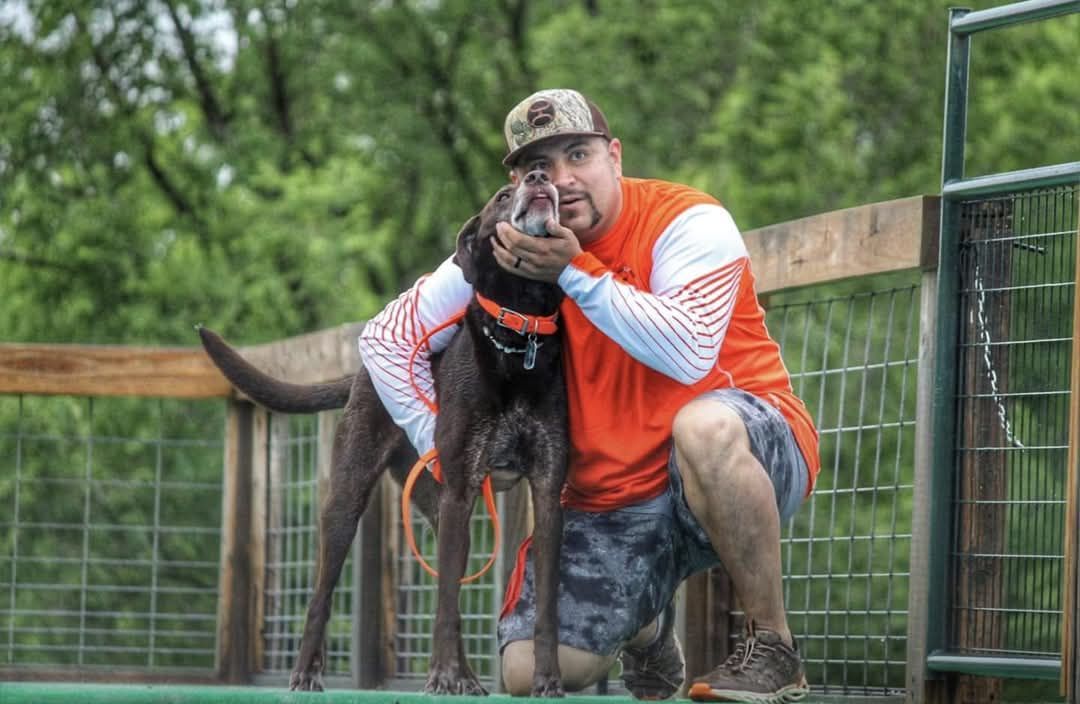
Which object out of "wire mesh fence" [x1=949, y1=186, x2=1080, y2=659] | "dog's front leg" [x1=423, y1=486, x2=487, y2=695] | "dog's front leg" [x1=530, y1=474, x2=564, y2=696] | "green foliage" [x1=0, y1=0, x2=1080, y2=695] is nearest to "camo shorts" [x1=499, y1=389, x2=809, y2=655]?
"dog's front leg" [x1=530, y1=474, x2=564, y2=696]

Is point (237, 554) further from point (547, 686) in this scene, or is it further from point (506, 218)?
point (506, 218)

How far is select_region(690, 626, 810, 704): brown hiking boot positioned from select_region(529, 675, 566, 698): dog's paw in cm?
30

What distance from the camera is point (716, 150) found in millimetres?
13383

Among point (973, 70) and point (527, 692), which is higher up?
point (973, 70)

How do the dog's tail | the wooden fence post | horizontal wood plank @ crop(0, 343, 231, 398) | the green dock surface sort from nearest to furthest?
the green dock surface → the dog's tail → horizontal wood plank @ crop(0, 343, 231, 398) → the wooden fence post

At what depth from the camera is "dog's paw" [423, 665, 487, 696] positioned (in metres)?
3.43

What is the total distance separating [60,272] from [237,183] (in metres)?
1.68

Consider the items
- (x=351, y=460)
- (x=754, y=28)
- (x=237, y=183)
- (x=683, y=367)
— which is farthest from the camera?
(x=754, y=28)

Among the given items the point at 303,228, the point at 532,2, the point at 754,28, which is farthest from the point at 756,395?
the point at 532,2

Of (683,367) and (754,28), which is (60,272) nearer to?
(754,28)

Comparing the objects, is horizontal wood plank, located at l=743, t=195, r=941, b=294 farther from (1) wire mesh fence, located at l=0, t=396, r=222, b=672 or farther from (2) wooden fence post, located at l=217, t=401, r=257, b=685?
(1) wire mesh fence, located at l=0, t=396, r=222, b=672

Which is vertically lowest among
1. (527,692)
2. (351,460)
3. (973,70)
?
(527,692)

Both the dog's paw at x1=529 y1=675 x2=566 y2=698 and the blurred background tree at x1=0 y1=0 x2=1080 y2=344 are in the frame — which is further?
the blurred background tree at x1=0 y1=0 x2=1080 y2=344

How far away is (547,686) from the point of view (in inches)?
134
